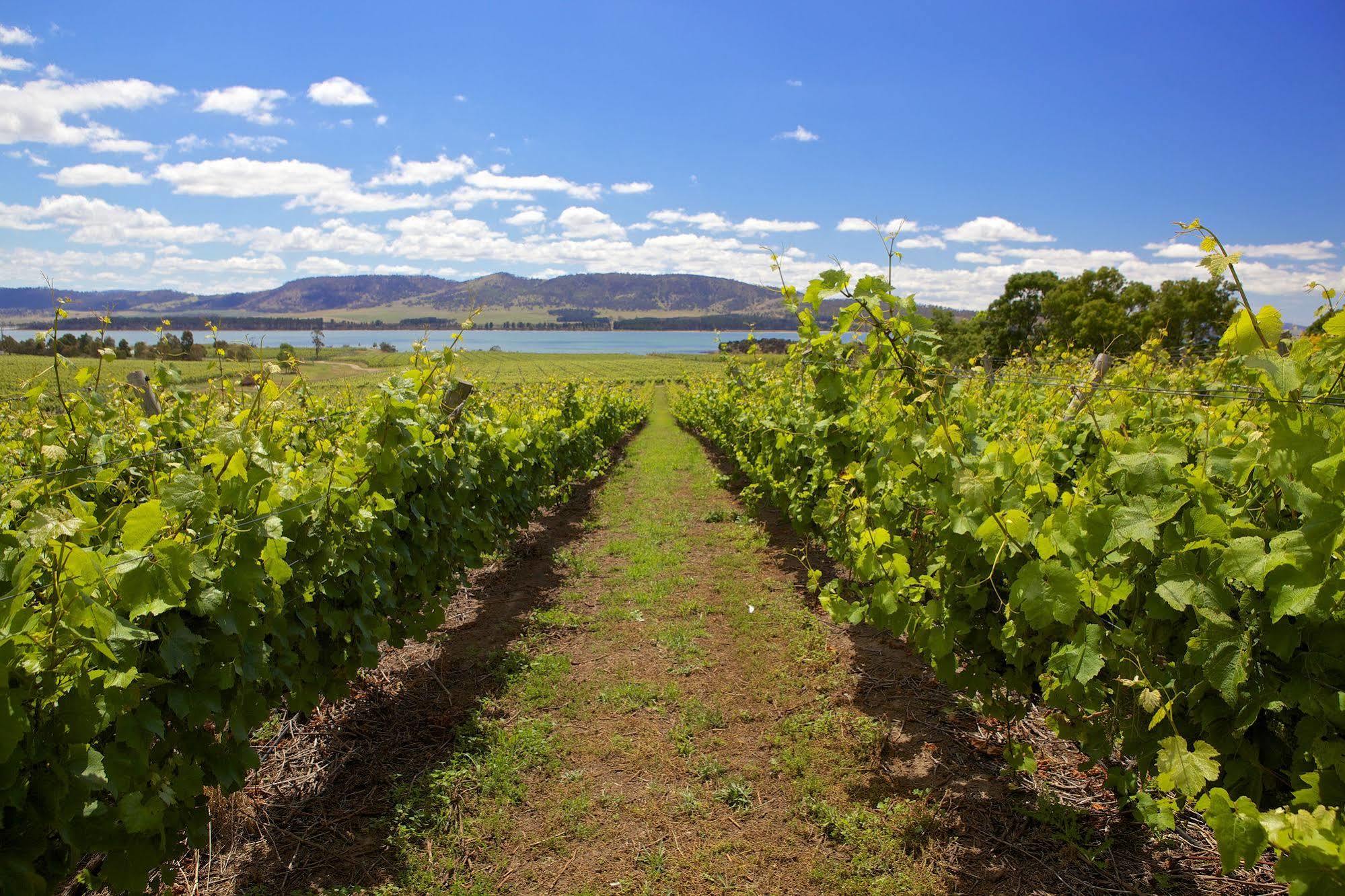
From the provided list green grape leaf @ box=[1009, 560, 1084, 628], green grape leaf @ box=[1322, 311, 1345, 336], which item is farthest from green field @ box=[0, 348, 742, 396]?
green grape leaf @ box=[1322, 311, 1345, 336]

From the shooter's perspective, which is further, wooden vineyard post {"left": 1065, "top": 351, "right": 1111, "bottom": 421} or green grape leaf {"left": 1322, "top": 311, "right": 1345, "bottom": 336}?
wooden vineyard post {"left": 1065, "top": 351, "right": 1111, "bottom": 421}

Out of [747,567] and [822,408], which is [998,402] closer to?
[822,408]

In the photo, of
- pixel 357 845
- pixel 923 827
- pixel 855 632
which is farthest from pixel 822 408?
pixel 357 845

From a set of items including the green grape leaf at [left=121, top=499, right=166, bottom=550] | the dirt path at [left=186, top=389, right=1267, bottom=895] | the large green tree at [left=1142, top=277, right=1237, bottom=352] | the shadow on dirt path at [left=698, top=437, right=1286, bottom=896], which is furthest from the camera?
the large green tree at [left=1142, top=277, right=1237, bottom=352]

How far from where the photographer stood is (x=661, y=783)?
342cm

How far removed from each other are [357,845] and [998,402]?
553 centimetres

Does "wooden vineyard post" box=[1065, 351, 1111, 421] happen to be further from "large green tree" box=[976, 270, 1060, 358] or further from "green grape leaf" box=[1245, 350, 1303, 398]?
"large green tree" box=[976, 270, 1060, 358]

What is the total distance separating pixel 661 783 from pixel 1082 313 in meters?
44.3

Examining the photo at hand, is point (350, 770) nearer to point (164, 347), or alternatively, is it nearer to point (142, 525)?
point (142, 525)

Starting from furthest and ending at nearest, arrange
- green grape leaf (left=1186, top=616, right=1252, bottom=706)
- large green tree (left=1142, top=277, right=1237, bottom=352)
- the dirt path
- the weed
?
large green tree (left=1142, top=277, right=1237, bottom=352), the weed, the dirt path, green grape leaf (left=1186, top=616, right=1252, bottom=706)

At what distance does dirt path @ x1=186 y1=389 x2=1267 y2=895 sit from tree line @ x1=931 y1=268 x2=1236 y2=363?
30398mm

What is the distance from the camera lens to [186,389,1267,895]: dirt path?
276 cm

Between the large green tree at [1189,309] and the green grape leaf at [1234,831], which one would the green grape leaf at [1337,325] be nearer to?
the green grape leaf at [1234,831]

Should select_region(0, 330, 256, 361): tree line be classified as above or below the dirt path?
above
